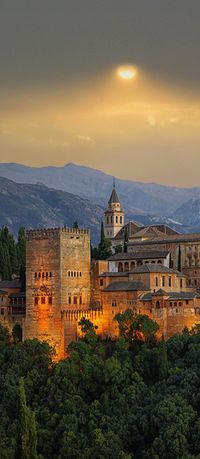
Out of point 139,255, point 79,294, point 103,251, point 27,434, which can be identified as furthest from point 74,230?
point 27,434

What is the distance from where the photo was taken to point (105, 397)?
2164 inches

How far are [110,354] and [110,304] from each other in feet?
13.9

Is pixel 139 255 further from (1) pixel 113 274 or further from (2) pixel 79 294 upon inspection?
(2) pixel 79 294

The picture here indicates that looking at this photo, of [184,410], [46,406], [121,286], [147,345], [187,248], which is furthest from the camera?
[187,248]

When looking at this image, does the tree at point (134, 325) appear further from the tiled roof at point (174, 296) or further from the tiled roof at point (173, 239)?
the tiled roof at point (173, 239)

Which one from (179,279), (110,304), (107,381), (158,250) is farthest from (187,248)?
(107,381)

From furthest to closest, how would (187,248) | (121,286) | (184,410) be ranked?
(187,248) < (121,286) < (184,410)

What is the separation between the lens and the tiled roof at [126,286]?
62.9 meters

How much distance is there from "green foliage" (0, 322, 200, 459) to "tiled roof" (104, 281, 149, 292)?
2108 mm

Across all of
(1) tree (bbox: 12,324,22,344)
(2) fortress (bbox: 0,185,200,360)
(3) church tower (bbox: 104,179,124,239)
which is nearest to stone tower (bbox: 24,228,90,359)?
(2) fortress (bbox: 0,185,200,360)

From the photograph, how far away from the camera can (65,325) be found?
63.0m

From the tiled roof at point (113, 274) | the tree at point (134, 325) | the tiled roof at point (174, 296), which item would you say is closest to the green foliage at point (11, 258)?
the tiled roof at point (113, 274)

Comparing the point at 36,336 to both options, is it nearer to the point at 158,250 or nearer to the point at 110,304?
the point at 110,304

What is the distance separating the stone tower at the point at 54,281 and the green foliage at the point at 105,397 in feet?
5.27
